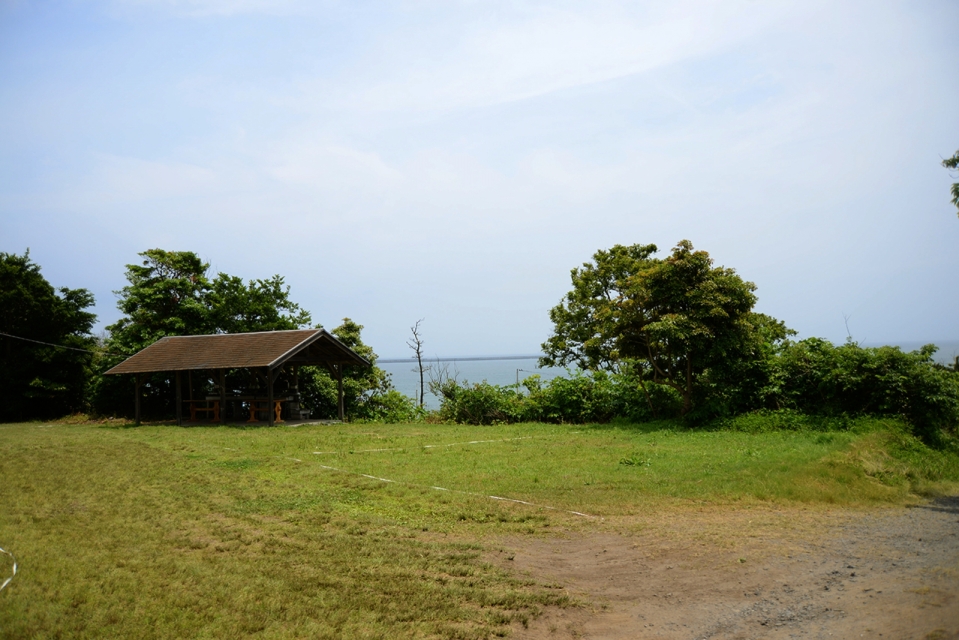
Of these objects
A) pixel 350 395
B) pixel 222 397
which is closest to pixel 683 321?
pixel 350 395

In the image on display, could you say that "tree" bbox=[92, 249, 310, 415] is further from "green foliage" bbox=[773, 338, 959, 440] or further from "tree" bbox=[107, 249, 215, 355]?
"green foliage" bbox=[773, 338, 959, 440]

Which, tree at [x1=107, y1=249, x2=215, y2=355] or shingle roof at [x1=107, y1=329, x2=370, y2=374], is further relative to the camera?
tree at [x1=107, y1=249, x2=215, y2=355]

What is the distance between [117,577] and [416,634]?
8.45 ft

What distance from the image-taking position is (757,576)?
5.68m

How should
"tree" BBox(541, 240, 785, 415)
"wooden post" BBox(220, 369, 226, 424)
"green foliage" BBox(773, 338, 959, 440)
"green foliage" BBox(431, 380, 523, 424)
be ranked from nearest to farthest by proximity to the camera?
"green foliage" BBox(773, 338, 959, 440) → "tree" BBox(541, 240, 785, 415) → "green foliage" BBox(431, 380, 523, 424) → "wooden post" BBox(220, 369, 226, 424)

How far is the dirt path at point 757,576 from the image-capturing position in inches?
184

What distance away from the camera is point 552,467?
11.6 metres

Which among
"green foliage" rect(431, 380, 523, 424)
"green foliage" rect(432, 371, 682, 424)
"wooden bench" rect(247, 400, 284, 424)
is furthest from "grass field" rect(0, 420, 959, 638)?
"wooden bench" rect(247, 400, 284, 424)

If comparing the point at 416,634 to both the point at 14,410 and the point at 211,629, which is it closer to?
the point at 211,629

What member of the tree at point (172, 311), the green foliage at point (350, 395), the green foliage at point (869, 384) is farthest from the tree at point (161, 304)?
the green foliage at point (869, 384)

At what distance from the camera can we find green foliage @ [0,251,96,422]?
26.9m

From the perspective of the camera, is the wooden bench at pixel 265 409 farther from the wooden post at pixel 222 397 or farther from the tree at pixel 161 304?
the tree at pixel 161 304

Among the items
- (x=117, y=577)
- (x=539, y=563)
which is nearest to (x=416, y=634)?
(x=539, y=563)

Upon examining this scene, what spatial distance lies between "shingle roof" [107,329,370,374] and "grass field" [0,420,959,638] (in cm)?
485
